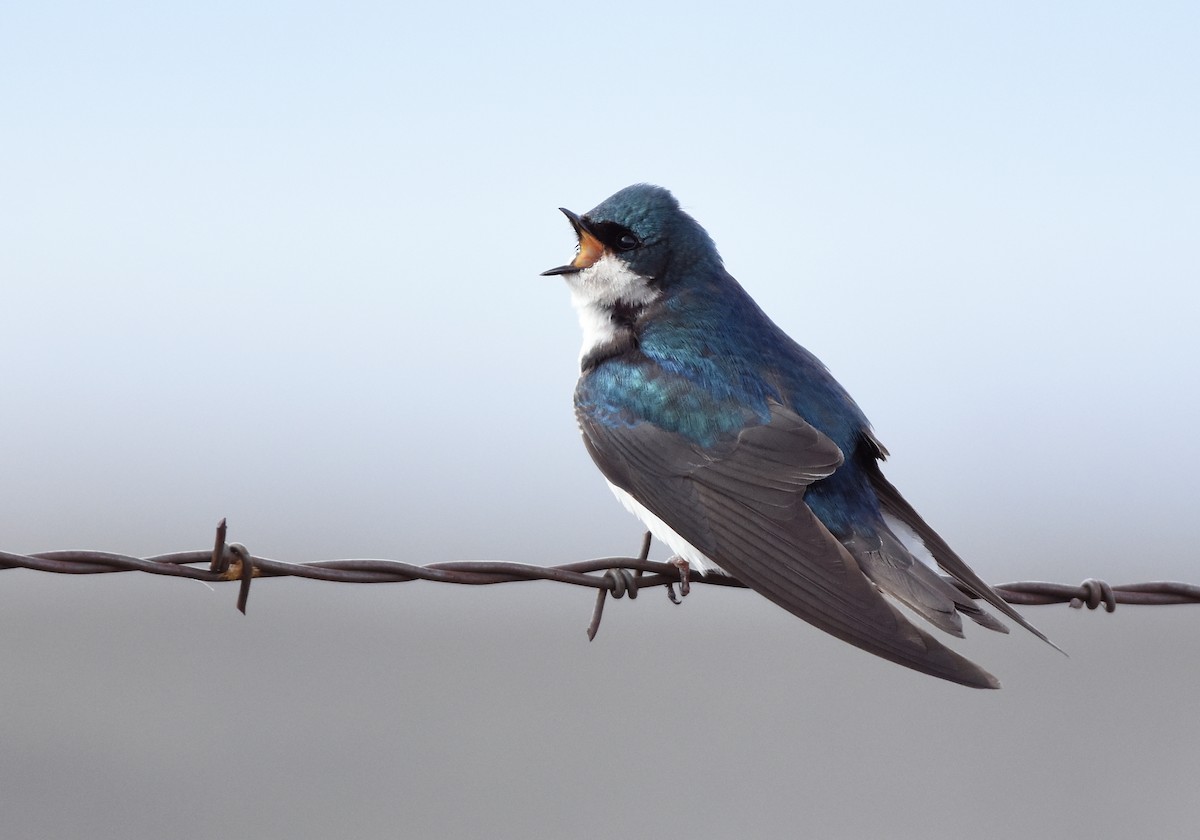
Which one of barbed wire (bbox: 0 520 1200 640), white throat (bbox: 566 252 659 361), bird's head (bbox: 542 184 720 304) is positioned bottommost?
barbed wire (bbox: 0 520 1200 640)

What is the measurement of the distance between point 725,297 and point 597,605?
1.39 meters

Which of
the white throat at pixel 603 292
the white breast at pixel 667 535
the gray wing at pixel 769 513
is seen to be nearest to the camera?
the gray wing at pixel 769 513

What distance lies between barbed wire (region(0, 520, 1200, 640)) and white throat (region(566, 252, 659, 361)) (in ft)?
3.45

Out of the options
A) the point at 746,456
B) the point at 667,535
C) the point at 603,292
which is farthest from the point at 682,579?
the point at 603,292

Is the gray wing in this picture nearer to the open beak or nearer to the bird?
the bird

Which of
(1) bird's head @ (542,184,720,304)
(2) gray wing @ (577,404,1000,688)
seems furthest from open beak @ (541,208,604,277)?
(2) gray wing @ (577,404,1000,688)

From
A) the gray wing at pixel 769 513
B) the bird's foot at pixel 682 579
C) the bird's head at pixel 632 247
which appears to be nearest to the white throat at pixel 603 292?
the bird's head at pixel 632 247

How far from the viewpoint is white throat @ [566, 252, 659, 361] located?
4.05 meters

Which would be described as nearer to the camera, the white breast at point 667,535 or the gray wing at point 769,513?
the gray wing at point 769,513

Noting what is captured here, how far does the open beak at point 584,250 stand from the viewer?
13.5 ft

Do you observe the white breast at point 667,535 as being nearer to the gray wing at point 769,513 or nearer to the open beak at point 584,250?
the gray wing at point 769,513

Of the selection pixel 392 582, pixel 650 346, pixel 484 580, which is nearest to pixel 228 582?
pixel 392 582

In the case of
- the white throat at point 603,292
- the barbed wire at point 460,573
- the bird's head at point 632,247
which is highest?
the bird's head at point 632,247

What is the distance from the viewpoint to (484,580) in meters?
2.64
